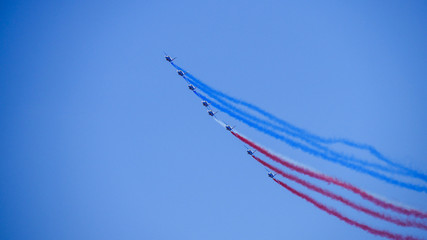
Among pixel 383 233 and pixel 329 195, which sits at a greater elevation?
pixel 329 195

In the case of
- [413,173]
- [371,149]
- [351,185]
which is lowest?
[351,185]

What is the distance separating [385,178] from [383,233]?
6.01 meters

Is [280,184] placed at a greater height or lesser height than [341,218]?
greater

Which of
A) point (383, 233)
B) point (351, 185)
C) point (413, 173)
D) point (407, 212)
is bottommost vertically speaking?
point (383, 233)

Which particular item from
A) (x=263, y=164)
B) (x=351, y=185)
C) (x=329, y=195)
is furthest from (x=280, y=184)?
(x=351, y=185)

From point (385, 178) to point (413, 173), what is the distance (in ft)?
10.4

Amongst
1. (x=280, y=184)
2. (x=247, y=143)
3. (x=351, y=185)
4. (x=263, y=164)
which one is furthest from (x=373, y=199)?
(x=247, y=143)

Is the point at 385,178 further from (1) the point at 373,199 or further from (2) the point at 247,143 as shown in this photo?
(2) the point at 247,143

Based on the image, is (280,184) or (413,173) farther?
(280,184)

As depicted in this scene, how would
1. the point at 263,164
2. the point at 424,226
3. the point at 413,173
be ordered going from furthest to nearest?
1. the point at 263,164
2. the point at 413,173
3. the point at 424,226

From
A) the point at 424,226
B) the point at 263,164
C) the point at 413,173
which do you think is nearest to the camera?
the point at 424,226

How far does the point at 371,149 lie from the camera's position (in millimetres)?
34688

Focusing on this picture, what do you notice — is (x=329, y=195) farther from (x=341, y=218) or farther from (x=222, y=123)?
(x=222, y=123)

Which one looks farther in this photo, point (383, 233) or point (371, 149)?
point (371, 149)
